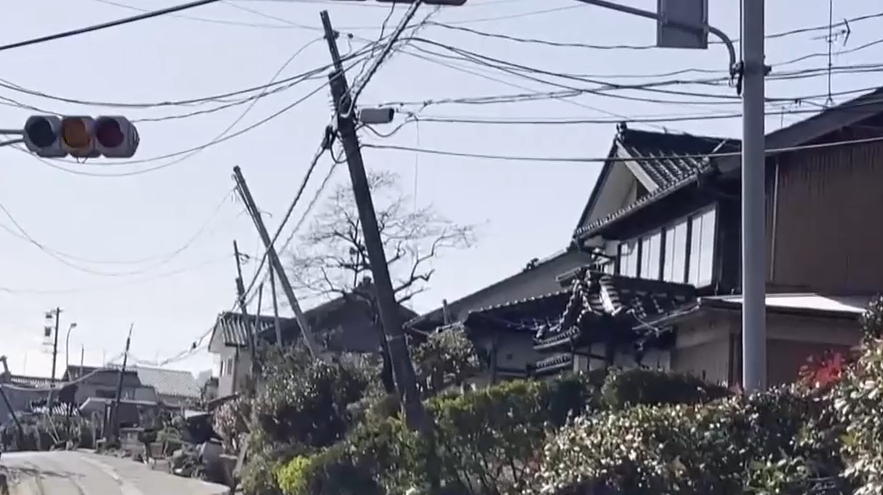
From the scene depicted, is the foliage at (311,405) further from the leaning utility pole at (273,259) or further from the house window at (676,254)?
the house window at (676,254)

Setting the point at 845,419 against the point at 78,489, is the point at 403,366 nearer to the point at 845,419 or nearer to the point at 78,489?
the point at 845,419

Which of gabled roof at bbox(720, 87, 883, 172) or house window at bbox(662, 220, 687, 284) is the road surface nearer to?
house window at bbox(662, 220, 687, 284)

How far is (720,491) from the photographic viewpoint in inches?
368

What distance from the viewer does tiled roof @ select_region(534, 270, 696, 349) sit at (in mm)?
21562

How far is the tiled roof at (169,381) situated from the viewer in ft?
367

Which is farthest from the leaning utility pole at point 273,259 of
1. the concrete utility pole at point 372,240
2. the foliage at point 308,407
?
the concrete utility pole at point 372,240

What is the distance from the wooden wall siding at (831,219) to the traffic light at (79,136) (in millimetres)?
12727

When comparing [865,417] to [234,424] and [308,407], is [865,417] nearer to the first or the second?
[308,407]

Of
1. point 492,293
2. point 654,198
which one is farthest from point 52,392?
point 654,198

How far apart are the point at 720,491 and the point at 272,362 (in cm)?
2597

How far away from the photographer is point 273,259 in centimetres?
3309

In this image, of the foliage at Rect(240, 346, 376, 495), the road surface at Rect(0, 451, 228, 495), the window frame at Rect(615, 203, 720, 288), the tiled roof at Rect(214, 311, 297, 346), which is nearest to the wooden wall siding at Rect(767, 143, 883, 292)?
the window frame at Rect(615, 203, 720, 288)

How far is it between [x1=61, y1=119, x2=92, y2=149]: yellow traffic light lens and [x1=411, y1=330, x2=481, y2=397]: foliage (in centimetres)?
1613

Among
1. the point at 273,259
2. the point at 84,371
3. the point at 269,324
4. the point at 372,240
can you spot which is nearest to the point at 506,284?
the point at 273,259
